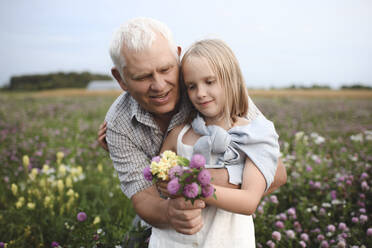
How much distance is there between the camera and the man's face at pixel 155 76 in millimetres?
2027

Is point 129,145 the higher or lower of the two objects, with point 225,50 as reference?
lower

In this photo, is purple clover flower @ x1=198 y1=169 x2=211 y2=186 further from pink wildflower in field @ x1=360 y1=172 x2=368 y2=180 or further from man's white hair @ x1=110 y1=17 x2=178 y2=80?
pink wildflower in field @ x1=360 y1=172 x2=368 y2=180

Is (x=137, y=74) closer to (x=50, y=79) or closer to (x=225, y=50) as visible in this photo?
(x=225, y=50)

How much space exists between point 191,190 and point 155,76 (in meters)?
1.03

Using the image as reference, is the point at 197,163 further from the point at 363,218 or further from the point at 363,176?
the point at 363,176

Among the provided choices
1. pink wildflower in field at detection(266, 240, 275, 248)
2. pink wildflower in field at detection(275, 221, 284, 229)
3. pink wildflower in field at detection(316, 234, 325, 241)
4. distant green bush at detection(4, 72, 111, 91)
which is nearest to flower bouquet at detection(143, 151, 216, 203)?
pink wildflower in field at detection(266, 240, 275, 248)

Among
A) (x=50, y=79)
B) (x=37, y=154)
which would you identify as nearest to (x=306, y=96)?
(x=37, y=154)

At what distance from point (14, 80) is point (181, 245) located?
32440mm

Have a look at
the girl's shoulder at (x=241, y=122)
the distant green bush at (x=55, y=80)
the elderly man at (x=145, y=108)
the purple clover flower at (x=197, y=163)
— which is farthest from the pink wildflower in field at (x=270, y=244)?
the distant green bush at (x=55, y=80)

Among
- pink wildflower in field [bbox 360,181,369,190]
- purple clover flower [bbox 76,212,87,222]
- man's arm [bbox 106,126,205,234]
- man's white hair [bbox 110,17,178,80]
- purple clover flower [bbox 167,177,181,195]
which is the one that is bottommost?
pink wildflower in field [bbox 360,181,369,190]

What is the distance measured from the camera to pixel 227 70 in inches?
75.6

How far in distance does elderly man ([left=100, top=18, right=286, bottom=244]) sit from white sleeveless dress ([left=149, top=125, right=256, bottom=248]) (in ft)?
0.39

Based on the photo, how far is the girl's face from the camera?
6.15 ft

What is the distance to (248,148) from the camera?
180 cm
